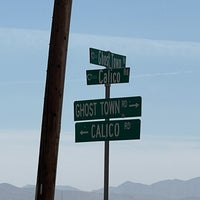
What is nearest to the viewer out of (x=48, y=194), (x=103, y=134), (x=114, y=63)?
(x=48, y=194)

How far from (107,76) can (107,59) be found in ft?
1.96

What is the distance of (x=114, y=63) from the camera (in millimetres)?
15453

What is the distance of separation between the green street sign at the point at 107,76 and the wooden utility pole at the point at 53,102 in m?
3.21

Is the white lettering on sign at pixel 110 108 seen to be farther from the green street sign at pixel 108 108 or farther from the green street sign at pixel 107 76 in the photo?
the green street sign at pixel 107 76

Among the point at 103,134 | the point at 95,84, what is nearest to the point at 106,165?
the point at 103,134

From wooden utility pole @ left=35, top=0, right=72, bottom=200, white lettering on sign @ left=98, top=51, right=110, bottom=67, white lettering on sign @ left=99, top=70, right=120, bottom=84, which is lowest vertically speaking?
wooden utility pole @ left=35, top=0, right=72, bottom=200

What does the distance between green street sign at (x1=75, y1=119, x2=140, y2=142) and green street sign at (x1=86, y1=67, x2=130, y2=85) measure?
938mm

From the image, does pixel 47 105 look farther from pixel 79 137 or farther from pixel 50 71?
pixel 79 137

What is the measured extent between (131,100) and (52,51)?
314cm

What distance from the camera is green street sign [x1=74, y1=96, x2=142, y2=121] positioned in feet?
46.6

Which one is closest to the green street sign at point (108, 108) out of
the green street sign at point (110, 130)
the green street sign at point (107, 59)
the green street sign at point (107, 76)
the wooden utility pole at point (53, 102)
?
the green street sign at point (110, 130)

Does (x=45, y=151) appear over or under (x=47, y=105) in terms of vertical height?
under

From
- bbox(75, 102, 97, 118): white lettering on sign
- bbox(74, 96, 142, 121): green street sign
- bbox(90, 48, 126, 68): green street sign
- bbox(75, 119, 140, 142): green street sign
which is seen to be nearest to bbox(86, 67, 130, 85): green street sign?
bbox(90, 48, 126, 68): green street sign

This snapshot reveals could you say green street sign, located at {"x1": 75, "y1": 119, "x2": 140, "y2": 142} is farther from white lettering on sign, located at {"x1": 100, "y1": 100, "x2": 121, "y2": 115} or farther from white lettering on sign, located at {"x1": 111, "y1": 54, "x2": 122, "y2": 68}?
white lettering on sign, located at {"x1": 111, "y1": 54, "x2": 122, "y2": 68}
